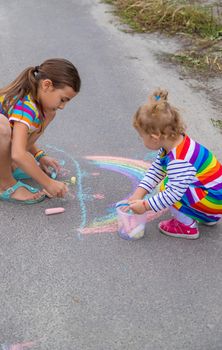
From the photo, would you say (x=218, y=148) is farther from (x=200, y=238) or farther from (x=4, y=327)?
(x=4, y=327)

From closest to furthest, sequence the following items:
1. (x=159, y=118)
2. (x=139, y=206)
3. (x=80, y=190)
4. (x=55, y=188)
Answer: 1. (x=159, y=118)
2. (x=139, y=206)
3. (x=55, y=188)
4. (x=80, y=190)

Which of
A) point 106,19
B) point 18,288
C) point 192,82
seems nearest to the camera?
point 18,288

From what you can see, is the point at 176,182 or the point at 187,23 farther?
the point at 187,23

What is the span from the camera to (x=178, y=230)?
8.61ft

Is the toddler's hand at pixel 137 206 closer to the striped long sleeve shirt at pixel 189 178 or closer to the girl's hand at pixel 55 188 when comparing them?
the striped long sleeve shirt at pixel 189 178

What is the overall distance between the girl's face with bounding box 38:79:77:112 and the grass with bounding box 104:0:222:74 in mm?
2494

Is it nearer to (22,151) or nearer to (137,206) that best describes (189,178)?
(137,206)

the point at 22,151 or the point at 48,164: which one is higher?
the point at 22,151

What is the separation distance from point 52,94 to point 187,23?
350cm

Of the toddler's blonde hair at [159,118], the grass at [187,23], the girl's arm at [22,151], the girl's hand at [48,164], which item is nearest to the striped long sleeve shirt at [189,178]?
the toddler's blonde hair at [159,118]

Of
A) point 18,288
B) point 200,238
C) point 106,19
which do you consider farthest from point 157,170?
point 106,19

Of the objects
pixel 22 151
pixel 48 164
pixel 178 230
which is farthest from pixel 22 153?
pixel 178 230

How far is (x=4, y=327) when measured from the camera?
2023 millimetres

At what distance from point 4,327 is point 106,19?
4951mm
